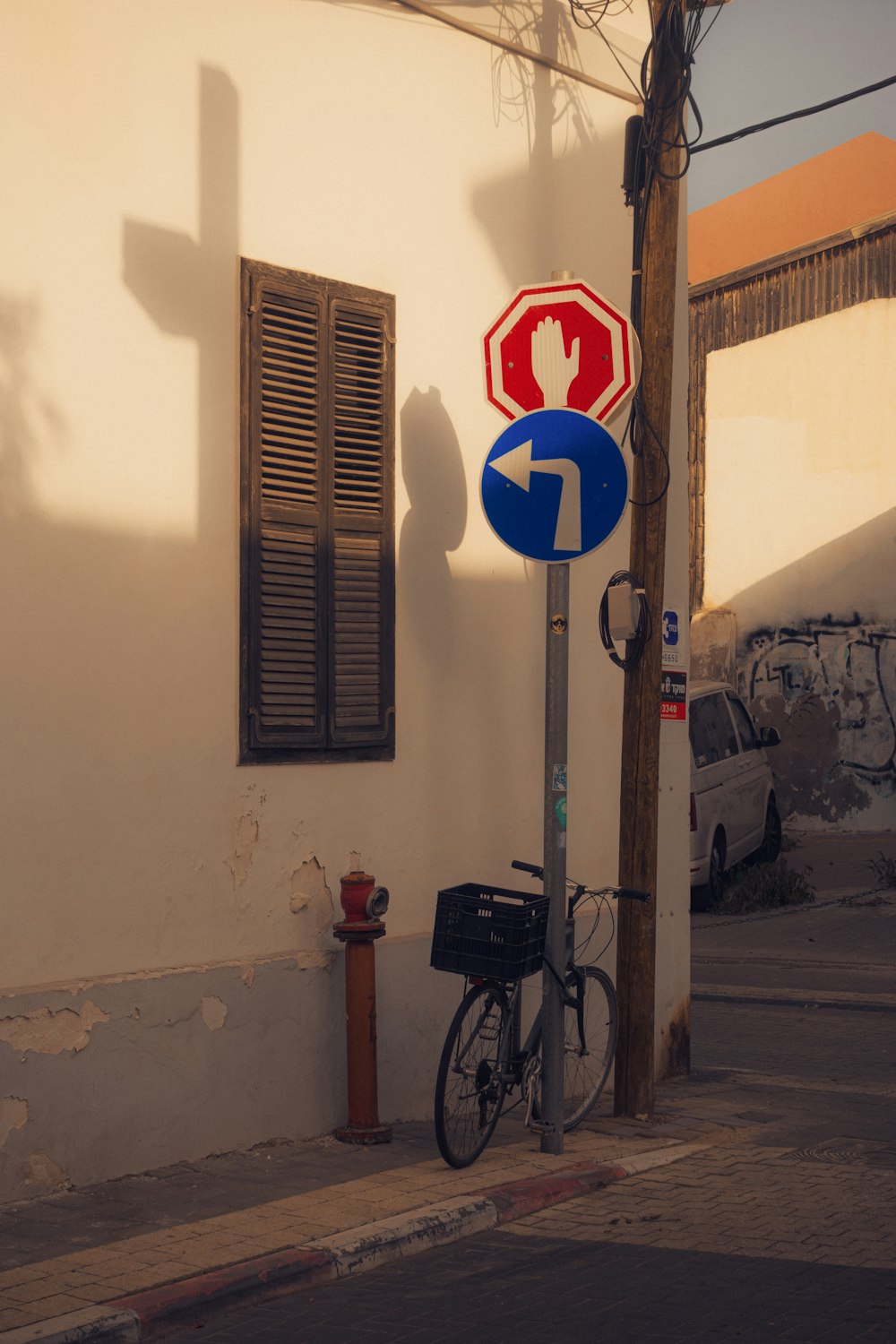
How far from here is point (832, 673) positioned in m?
21.9

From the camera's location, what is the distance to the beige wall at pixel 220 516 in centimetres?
623

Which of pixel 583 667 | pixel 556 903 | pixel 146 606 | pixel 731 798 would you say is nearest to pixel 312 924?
pixel 556 903

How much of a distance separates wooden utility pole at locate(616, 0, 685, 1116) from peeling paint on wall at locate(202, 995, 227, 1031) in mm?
1917

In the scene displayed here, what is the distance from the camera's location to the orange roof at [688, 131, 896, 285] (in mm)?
28781

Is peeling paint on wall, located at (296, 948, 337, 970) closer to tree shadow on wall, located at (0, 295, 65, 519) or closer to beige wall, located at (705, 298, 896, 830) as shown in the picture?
tree shadow on wall, located at (0, 295, 65, 519)

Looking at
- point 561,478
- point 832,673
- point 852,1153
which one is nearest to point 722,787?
point 832,673

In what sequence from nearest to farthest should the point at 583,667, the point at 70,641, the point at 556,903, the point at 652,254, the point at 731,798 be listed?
the point at 70,641 < the point at 556,903 < the point at 652,254 < the point at 583,667 < the point at 731,798

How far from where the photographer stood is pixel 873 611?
70.6ft

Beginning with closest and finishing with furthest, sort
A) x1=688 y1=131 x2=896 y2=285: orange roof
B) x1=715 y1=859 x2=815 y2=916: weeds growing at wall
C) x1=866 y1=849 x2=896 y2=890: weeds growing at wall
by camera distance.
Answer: x1=715 y1=859 x2=815 y2=916: weeds growing at wall < x1=866 y1=849 x2=896 y2=890: weeds growing at wall < x1=688 y1=131 x2=896 y2=285: orange roof

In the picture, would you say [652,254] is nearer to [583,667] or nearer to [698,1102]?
→ [583,667]

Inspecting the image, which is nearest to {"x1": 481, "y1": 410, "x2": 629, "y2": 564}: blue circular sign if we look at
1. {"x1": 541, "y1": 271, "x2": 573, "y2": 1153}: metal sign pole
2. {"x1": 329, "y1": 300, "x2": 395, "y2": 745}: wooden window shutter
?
{"x1": 541, "y1": 271, "x2": 573, "y2": 1153}: metal sign pole

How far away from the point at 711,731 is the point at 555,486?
9.70 m

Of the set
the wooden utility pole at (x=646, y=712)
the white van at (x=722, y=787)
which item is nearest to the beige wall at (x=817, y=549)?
the white van at (x=722, y=787)

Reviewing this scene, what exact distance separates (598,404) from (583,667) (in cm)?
180
